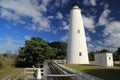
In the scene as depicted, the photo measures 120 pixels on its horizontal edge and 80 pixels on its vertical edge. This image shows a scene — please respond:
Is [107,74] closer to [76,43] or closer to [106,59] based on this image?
[106,59]

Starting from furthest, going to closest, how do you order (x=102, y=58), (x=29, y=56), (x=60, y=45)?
(x=60, y=45), (x=29, y=56), (x=102, y=58)

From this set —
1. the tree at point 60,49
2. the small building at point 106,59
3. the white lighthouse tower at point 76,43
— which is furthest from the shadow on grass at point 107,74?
the tree at point 60,49

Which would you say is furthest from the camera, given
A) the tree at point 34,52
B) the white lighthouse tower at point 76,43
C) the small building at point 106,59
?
the tree at point 34,52

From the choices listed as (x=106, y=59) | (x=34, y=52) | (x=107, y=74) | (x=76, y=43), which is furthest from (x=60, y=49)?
(x=107, y=74)

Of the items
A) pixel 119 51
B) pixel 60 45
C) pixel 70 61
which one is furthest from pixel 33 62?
pixel 60 45

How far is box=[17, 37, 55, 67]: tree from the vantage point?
1558 inches

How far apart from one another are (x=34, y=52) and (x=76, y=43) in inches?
541

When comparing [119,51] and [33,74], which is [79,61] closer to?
[33,74]

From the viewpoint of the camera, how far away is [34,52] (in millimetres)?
39531

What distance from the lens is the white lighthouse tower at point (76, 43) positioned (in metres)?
27.9

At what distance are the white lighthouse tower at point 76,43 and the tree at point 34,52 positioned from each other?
12.1 metres

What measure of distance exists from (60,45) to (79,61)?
35624 millimetres

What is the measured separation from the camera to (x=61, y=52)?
189 feet

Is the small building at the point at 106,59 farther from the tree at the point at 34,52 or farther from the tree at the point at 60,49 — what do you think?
the tree at the point at 60,49
